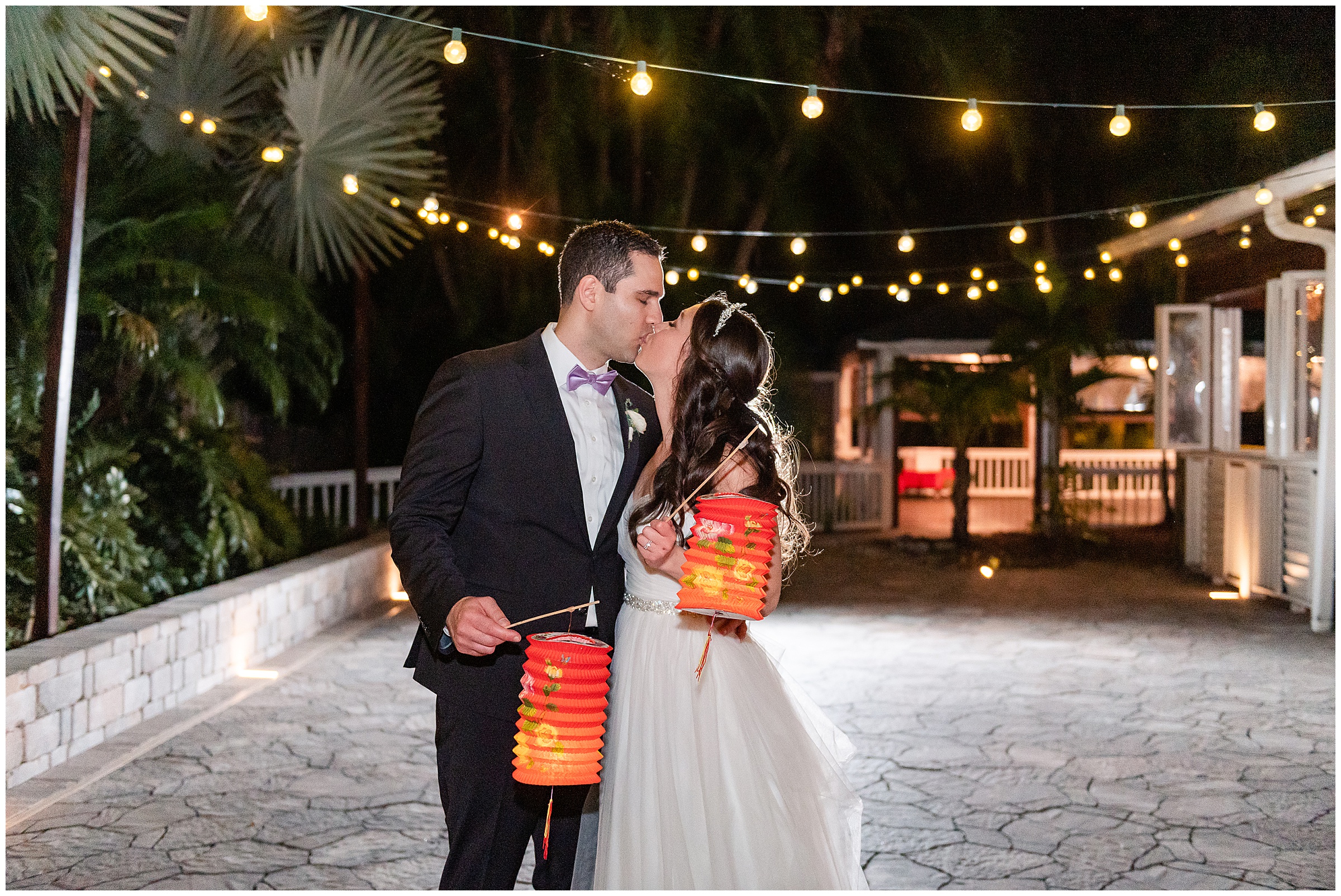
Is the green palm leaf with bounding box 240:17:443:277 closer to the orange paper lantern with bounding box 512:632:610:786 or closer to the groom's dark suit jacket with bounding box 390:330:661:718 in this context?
the groom's dark suit jacket with bounding box 390:330:661:718

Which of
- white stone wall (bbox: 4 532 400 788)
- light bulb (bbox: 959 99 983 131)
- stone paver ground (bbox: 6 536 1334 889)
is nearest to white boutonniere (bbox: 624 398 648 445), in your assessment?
stone paver ground (bbox: 6 536 1334 889)

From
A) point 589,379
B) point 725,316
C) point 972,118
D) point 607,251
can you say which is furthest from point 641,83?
point 589,379

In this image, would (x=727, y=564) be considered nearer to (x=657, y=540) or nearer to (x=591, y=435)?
(x=657, y=540)

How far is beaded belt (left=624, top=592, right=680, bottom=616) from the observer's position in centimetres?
300

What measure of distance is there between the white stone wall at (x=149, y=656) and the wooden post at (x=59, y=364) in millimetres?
384

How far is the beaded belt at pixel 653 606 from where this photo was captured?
3004mm

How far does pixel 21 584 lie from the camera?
6055 mm

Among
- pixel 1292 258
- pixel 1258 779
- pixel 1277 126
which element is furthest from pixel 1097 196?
pixel 1258 779

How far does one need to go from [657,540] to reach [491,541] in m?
0.38

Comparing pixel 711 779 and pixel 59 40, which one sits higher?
pixel 59 40

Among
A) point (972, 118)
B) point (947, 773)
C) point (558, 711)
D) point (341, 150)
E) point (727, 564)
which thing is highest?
point (341, 150)

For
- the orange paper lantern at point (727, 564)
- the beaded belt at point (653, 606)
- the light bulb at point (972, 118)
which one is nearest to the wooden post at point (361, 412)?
the light bulb at point (972, 118)

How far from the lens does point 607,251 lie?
2.65m

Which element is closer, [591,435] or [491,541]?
[491,541]
